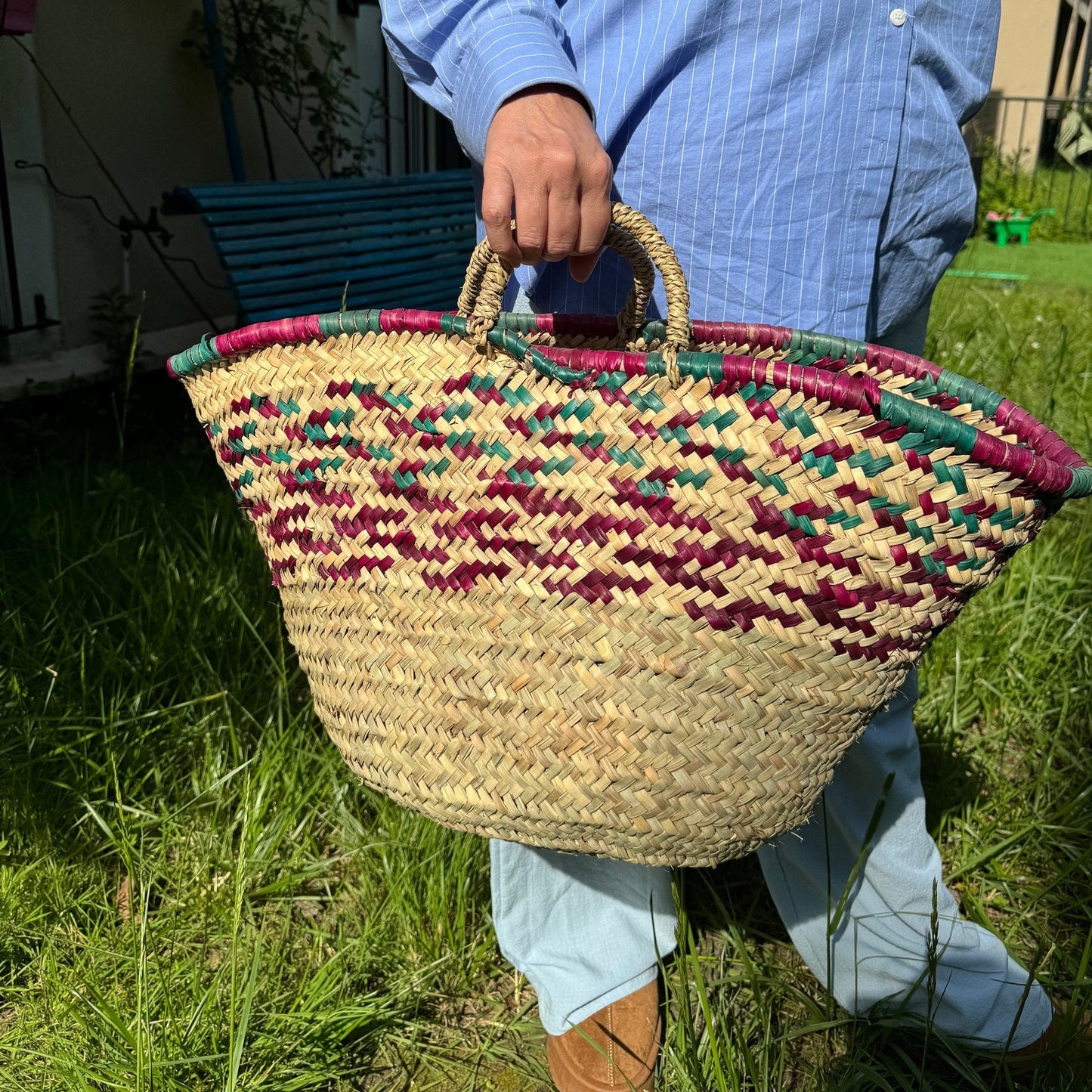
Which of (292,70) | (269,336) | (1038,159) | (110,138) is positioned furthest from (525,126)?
(1038,159)

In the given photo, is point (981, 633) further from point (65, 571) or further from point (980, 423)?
point (65, 571)

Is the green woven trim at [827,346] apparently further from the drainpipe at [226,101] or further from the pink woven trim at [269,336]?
the drainpipe at [226,101]

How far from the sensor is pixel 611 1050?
1.55 m

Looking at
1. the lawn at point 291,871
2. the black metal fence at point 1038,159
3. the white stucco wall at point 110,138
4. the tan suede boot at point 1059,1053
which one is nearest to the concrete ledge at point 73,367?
the white stucco wall at point 110,138

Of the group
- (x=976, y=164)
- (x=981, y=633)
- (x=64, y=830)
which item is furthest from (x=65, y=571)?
(x=976, y=164)

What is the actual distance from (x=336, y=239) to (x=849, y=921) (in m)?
2.61

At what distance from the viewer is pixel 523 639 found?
1033 mm

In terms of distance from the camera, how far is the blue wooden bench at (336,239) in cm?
301

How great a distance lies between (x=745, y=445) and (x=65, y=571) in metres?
1.68

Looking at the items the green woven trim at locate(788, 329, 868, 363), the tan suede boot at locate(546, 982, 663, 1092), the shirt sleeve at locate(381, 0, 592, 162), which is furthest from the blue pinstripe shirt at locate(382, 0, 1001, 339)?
the tan suede boot at locate(546, 982, 663, 1092)

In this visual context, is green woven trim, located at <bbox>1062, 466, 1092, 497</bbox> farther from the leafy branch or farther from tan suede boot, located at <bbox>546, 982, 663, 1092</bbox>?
the leafy branch

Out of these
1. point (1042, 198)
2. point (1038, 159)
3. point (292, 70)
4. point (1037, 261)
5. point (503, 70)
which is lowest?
point (1037, 261)

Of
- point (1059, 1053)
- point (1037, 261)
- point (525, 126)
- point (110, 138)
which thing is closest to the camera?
point (525, 126)

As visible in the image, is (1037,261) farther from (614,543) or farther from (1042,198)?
(614,543)
